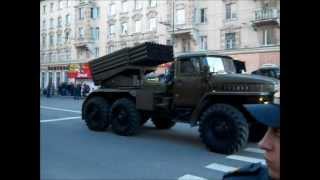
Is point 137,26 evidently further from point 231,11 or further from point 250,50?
point 250,50

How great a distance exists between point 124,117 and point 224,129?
368 centimetres

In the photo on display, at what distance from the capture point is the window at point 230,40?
33656 millimetres

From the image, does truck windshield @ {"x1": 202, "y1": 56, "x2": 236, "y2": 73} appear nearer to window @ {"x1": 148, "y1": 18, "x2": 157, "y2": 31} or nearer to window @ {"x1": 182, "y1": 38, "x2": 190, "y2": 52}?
window @ {"x1": 182, "y1": 38, "x2": 190, "y2": 52}

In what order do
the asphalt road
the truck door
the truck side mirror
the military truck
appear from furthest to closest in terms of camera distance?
the truck door < the truck side mirror < the military truck < the asphalt road

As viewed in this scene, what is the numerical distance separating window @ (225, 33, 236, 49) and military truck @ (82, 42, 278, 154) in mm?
22067

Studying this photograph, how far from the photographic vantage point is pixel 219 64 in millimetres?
9922

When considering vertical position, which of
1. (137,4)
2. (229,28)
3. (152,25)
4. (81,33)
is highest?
(137,4)

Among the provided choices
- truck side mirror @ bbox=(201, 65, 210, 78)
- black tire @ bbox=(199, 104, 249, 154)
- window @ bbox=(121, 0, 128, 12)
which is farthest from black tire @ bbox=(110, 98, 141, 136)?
window @ bbox=(121, 0, 128, 12)

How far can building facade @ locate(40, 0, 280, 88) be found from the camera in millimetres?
31891

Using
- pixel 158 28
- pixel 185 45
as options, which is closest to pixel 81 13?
pixel 158 28

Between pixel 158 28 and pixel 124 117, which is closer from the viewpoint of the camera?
pixel 124 117

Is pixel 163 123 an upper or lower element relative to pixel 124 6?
lower
